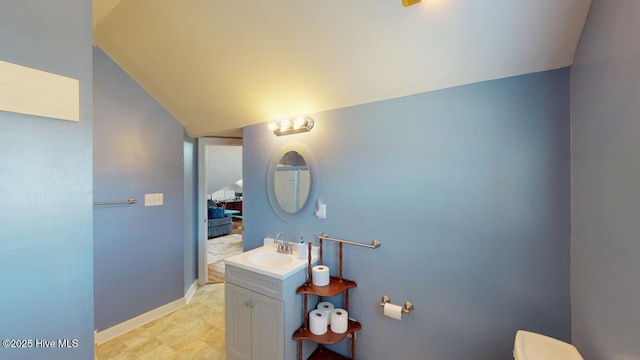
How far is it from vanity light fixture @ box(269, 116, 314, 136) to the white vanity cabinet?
120 cm

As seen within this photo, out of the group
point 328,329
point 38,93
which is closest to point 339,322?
point 328,329

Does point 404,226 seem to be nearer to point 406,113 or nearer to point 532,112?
point 406,113

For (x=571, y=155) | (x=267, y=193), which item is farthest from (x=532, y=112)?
(x=267, y=193)

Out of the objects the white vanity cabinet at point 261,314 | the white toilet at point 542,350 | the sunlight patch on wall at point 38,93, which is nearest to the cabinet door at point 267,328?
A: the white vanity cabinet at point 261,314

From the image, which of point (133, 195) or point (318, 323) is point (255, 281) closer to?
point (318, 323)

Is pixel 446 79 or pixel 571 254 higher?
pixel 446 79

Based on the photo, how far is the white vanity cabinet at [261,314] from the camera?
5.47 feet

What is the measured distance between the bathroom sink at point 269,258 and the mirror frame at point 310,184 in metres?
0.33

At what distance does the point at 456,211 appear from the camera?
1.47 m

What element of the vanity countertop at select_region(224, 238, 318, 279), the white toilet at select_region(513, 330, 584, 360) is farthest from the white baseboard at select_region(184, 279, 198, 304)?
the white toilet at select_region(513, 330, 584, 360)

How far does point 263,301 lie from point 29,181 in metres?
1.42

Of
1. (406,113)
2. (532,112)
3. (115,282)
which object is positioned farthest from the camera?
(115,282)

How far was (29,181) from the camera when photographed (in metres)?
0.93

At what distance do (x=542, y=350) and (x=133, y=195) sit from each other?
3.35m
